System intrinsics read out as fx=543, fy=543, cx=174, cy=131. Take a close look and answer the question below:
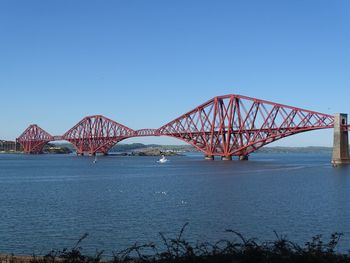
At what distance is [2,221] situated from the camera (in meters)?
31.9

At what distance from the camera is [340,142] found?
100 m

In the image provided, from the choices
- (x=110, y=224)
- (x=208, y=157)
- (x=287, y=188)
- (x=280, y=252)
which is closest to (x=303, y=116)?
(x=208, y=157)

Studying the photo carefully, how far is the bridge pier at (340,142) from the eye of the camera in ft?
328

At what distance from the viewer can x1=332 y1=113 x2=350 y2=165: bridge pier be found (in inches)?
3942

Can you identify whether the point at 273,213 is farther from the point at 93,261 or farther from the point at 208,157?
the point at 208,157

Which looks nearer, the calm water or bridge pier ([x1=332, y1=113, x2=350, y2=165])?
the calm water

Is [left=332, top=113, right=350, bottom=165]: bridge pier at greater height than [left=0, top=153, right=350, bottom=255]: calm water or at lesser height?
greater

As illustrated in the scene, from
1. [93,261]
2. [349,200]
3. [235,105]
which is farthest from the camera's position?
[235,105]

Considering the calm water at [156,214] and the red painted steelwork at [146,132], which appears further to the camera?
the red painted steelwork at [146,132]

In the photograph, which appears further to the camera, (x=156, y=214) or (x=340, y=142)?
(x=340, y=142)

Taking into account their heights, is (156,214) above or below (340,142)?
below

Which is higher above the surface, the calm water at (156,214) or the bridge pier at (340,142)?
the bridge pier at (340,142)

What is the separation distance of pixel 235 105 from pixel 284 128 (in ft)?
65.0

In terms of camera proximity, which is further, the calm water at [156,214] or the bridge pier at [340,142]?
the bridge pier at [340,142]
